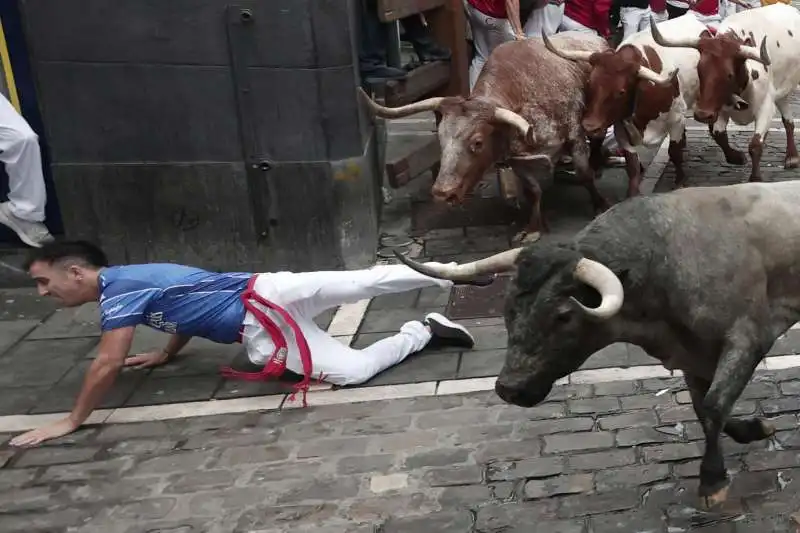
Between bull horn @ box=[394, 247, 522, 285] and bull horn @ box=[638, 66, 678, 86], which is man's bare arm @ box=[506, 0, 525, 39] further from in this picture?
bull horn @ box=[394, 247, 522, 285]

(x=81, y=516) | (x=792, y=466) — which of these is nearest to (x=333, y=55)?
(x=81, y=516)

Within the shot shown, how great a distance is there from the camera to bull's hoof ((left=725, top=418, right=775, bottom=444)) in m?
4.19

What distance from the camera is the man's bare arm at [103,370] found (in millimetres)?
4918

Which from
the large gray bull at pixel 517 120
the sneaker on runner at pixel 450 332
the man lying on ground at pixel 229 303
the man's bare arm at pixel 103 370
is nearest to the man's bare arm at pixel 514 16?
the large gray bull at pixel 517 120

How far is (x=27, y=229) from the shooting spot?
24.7 feet

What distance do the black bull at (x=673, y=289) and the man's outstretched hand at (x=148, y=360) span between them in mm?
2787

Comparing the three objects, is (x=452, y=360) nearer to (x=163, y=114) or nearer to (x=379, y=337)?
(x=379, y=337)

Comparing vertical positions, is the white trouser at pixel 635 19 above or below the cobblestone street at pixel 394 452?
above

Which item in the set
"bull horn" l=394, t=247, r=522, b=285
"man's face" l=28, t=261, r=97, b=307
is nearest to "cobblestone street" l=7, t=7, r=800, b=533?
"man's face" l=28, t=261, r=97, b=307

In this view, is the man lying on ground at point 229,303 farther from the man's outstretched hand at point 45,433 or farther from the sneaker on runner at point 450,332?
the sneaker on runner at point 450,332

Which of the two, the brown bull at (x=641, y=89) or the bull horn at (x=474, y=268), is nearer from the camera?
the bull horn at (x=474, y=268)

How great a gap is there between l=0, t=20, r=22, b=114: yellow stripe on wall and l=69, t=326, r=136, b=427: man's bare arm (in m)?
3.31

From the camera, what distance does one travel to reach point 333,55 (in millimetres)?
6902

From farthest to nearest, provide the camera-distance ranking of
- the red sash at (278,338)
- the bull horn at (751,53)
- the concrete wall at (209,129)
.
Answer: the bull horn at (751,53) < the concrete wall at (209,129) < the red sash at (278,338)
